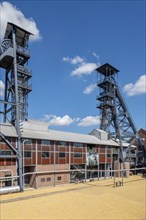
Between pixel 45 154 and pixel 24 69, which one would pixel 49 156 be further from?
pixel 24 69

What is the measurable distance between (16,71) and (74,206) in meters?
17.6

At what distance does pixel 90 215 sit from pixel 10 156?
1295cm

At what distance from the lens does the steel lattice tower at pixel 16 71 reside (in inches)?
1039

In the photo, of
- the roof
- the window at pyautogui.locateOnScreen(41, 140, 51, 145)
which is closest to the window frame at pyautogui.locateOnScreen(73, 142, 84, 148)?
the roof

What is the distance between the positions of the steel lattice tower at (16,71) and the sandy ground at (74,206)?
18.7 feet

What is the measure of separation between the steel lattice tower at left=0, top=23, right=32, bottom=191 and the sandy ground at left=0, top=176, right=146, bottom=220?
5.71 meters

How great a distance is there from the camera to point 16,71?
27.3 m

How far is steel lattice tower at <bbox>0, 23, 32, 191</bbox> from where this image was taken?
26.4m

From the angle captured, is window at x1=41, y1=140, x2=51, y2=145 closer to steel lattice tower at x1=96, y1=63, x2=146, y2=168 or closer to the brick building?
the brick building

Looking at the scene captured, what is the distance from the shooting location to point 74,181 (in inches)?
1272

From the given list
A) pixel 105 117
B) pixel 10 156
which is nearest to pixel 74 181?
pixel 10 156

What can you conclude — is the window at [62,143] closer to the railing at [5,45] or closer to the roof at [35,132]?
the roof at [35,132]

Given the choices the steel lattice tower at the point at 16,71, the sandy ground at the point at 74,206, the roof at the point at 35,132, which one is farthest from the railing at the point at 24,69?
the sandy ground at the point at 74,206

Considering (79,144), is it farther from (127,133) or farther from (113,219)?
(113,219)
